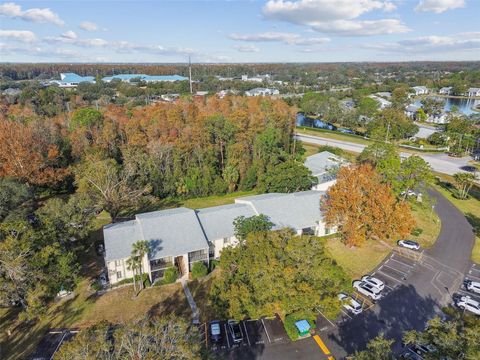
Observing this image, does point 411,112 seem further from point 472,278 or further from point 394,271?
point 394,271

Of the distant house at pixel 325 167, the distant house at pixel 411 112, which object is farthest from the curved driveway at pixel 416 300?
the distant house at pixel 411 112

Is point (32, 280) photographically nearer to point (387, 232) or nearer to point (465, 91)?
point (387, 232)

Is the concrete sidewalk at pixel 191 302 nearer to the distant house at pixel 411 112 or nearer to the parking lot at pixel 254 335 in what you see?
the parking lot at pixel 254 335

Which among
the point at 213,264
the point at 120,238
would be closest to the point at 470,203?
the point at 213,264

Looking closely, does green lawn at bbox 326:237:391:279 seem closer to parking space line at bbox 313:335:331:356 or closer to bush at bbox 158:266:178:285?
parking space line at bbox 313:335:331:356

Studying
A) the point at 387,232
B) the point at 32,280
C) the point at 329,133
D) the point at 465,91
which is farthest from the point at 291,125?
the point at 465,91

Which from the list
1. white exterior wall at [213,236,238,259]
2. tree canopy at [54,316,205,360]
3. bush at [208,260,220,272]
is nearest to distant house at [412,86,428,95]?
white exterior wall at [213,236,238,259]
